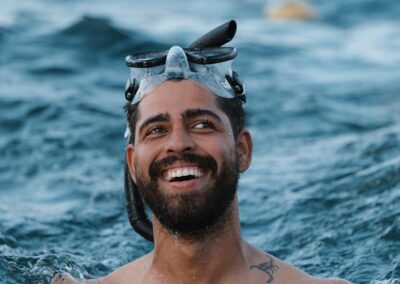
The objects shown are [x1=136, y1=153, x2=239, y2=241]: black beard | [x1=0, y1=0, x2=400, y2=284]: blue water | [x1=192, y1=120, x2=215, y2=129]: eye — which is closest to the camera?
[x1=136, y1=153, x2=239, y2=241]: black beard

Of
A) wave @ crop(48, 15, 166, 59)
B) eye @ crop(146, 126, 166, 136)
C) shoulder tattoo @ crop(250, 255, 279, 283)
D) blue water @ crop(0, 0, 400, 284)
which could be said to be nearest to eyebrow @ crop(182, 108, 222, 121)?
eye @ crop(146, 126, 166, 136)

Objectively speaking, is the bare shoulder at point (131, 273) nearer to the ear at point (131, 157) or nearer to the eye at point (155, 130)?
the ear at point (131, 157)

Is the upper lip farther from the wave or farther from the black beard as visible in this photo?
the wave

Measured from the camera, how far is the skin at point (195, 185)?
4.34m

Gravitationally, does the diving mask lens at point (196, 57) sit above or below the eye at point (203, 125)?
above

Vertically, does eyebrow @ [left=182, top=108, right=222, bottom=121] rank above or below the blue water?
above

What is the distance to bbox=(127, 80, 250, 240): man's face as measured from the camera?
14.0 feet

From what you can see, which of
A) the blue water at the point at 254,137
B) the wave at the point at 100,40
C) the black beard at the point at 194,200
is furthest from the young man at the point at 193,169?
the wave at the point at 100,40

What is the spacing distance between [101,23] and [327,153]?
665 cm

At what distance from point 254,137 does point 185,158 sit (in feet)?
19.2

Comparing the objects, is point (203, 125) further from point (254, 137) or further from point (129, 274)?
point (254, 137)

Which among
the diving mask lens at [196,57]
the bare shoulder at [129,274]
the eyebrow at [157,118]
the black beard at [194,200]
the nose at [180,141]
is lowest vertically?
the bare shoulder at [129,274]

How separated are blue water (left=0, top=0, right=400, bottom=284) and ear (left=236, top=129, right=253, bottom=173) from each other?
1735 mm

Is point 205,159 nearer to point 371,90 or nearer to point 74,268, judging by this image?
point 74,268
